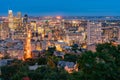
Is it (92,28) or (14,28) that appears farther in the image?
(14,28)

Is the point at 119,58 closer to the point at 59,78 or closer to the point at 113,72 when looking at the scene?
the point at 113,72

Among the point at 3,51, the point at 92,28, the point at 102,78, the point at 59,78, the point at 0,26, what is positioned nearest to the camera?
the point at 102,78

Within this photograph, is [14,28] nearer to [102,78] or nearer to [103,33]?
[103,33]

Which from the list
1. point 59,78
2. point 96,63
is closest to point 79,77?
point 96,63

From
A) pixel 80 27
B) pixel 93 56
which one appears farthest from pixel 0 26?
pixel 93 56

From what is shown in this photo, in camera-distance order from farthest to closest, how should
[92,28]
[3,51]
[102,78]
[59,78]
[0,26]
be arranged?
[0,26], [92,28], [3,51], [59,78], [102,78]

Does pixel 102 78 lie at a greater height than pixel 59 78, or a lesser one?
greater

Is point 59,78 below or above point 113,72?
below

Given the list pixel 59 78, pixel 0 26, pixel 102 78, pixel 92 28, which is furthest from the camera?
pixel 0 26

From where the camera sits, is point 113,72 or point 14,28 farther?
point 14,28
